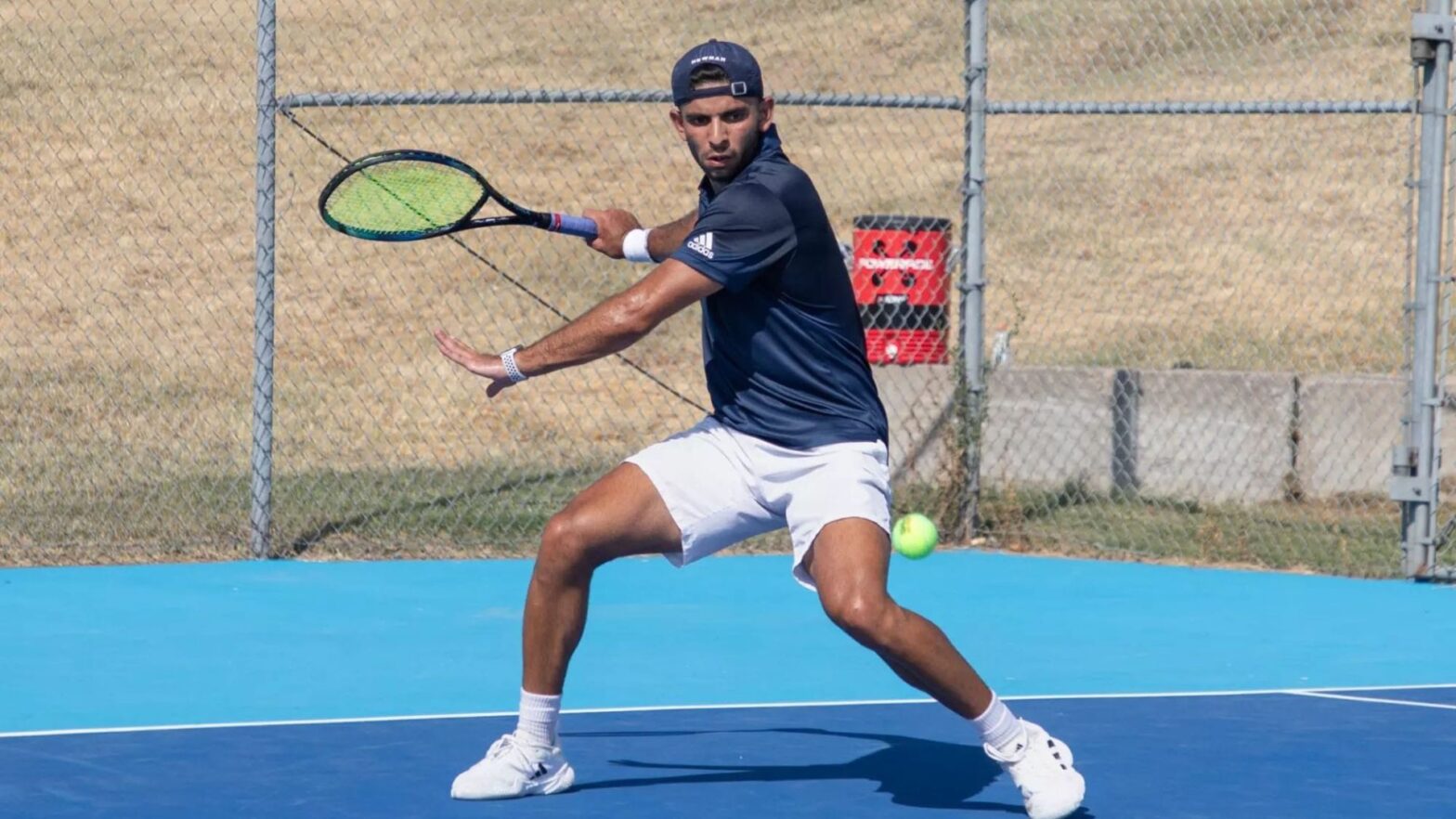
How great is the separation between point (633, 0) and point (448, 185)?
19.2 metres

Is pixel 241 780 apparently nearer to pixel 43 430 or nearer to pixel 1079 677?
pixel 1079 677

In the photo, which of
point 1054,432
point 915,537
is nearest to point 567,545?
point 915,537

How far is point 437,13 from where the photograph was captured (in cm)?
2494

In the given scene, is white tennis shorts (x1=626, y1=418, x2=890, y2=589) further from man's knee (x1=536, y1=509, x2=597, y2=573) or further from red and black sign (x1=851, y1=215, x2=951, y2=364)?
red and black sign (x1=851, y1=215, x2=951, y2=364)

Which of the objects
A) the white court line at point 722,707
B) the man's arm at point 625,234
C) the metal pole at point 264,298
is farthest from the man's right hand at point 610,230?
the metal pole at point 264,298

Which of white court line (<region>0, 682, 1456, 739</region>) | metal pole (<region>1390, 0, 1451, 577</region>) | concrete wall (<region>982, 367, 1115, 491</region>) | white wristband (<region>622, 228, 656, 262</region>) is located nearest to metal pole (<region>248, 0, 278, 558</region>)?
white court line (<region>0, 682, 1456, 739</region>)

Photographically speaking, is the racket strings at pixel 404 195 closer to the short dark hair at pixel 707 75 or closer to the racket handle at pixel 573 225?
the racket handle at pixel 573 225

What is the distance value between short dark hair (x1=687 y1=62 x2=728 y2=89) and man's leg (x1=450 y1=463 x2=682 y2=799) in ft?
Result: 3.23

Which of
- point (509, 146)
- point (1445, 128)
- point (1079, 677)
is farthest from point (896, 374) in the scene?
point (509, 146)

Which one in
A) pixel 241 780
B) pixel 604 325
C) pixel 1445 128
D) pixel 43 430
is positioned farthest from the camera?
pixel 43 430

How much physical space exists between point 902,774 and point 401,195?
2.24 metres

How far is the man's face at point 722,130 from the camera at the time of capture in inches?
206

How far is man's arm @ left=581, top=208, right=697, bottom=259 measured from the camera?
5.90m

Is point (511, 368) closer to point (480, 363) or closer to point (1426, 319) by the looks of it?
point (480, 363)
